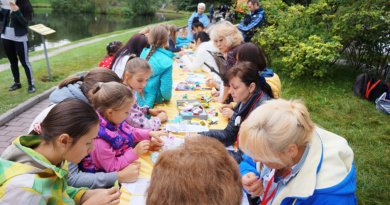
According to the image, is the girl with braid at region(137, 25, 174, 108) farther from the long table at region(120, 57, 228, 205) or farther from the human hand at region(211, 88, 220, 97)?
the human hand at region(211, 88, 220, 97)

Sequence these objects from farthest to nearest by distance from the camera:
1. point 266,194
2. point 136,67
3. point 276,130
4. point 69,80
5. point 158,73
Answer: point 158,73 < point 136,67 < point 69,80 < point 266,194 < point 276,130

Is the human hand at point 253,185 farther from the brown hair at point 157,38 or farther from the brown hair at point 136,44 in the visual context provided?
the brown hair at point 136,44

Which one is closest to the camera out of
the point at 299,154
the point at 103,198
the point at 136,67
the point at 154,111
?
the point at 299,154

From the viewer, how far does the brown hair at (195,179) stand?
95 centimetres

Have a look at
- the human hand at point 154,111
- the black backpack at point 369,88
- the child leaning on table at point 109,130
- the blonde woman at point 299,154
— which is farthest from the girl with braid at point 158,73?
the black backpack at point 369,88

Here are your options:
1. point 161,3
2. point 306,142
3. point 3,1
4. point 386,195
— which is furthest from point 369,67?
point 161,3

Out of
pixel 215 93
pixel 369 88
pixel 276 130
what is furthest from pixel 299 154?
pixel 369 88

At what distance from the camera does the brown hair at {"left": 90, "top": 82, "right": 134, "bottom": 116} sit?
6.91ft

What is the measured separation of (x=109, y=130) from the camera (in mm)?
2170

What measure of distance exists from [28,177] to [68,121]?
31cm

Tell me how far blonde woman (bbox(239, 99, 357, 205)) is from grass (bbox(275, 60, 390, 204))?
178 centimetres

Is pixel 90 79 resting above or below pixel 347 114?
above

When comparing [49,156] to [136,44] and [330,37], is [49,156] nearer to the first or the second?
[136,44]

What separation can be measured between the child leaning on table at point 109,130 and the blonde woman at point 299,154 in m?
0.96
